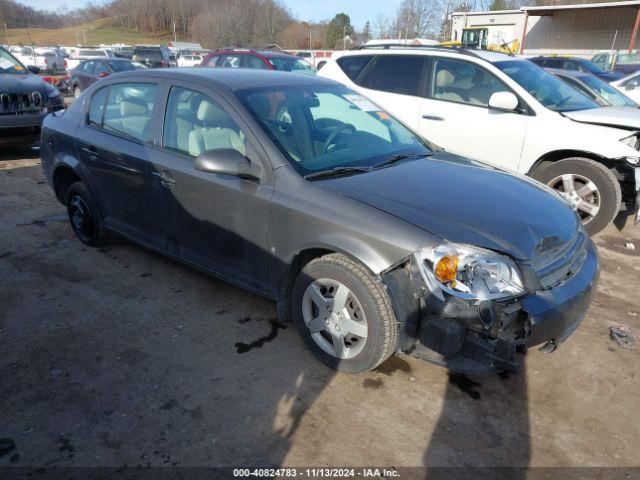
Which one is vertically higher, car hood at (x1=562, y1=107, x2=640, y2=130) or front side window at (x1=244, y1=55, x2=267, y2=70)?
front side window at (x1=244, y1=55, x2=267, y2=70)

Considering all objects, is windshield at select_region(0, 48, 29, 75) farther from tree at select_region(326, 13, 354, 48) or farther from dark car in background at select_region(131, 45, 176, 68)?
tree at select_region(326, 13, 354, 48)

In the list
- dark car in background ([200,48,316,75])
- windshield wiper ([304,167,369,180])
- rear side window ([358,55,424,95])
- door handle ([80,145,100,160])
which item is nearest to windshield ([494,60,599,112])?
rear side window ([358,55,424,95])

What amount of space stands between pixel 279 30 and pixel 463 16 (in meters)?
37.5

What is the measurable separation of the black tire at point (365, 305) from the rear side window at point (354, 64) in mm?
4495

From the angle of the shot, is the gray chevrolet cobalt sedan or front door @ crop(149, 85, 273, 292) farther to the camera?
front door @ crop(149, 85, 273, 292)

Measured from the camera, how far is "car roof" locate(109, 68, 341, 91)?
3428mm

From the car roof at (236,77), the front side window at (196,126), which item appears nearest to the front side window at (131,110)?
the car roof at (236,77)

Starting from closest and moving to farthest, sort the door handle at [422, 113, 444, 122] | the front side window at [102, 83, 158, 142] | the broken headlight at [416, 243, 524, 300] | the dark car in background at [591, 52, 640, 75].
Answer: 1. the broken headlight at [416, 243, 524, 300]
2. the front side window at [102, 83, 158, 142]
3. the door handle at [422, 113, 444, 122]
4. the dark car in background at [591, 52, 640, 75]

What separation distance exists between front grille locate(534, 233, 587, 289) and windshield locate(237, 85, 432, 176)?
1.25m

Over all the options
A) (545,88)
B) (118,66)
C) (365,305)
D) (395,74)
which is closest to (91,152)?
(365,305)

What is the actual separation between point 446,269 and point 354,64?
499 cm

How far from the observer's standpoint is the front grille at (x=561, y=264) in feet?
8.44

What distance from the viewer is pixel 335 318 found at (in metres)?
2.85

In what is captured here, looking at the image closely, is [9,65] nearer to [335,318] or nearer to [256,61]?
[256,61]
